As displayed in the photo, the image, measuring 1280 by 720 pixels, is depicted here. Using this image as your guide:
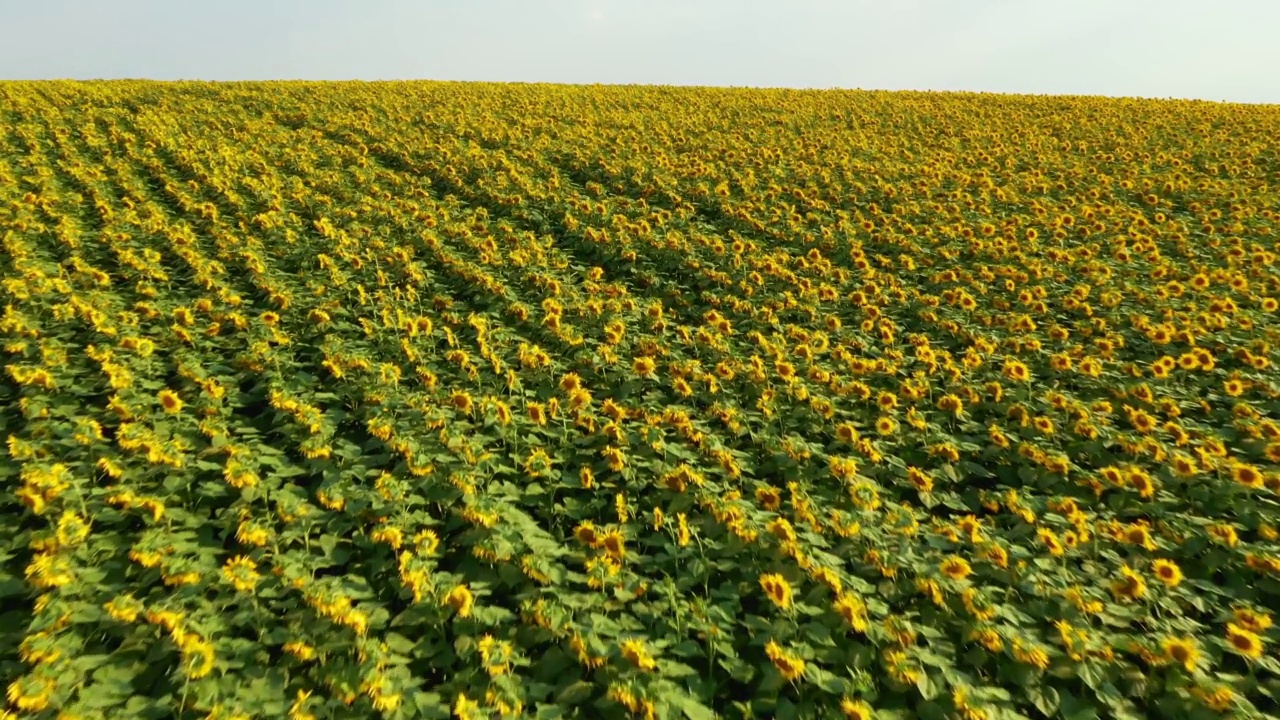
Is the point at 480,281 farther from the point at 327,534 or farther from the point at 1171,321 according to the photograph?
the point at 1171,321

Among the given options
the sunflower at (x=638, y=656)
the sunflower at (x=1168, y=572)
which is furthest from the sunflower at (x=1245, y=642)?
the sunflower at (x=638, y=656)

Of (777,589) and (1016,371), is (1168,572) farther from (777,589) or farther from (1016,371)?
(1016,371)

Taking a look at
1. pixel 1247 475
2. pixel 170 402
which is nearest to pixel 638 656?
pixel 170 402

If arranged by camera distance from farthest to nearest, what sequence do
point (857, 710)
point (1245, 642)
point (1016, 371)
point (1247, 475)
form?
point (1016, 371) → point (1247, 475) → point (1245, 642) → point (857, 710)

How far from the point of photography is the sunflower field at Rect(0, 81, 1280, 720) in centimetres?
305

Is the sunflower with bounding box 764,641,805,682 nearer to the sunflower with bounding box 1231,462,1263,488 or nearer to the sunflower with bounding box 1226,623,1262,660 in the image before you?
the sunflower with bounding box 1226,623,1262,660

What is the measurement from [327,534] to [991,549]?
359cm

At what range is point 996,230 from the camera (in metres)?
8.78

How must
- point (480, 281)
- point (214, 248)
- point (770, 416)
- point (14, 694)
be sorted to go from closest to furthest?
point (14, 694)
point (770, 416)
point (480, 281)
point (214, 248)

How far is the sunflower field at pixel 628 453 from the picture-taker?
305cm

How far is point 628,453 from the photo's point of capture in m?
4.61

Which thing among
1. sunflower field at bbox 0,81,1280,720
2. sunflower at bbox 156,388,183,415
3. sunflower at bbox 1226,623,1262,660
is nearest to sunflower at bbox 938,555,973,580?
sunflower field at bbox 0,81,1280,720

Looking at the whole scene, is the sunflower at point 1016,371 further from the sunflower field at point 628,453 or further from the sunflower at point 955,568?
the sunflower at point 955,568

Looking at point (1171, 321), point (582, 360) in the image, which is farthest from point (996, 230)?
point (582, 360)
